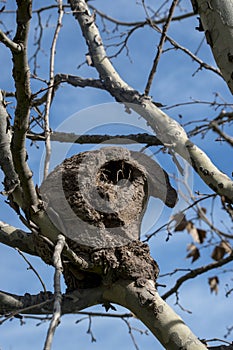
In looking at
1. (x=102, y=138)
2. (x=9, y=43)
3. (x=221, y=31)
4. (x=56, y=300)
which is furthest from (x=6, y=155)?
(x=56, y=300)

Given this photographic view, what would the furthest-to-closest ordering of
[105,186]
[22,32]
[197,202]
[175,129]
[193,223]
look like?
[193,223], [197,202], [175,129], [105,186], [22,32]

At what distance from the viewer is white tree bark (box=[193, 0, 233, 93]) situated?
2.72m

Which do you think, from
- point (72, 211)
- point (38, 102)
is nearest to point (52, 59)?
point (38, 102)

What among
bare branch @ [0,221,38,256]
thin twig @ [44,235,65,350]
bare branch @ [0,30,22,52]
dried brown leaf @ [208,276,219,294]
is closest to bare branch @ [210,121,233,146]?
thin twig @ [44,235,65,350]

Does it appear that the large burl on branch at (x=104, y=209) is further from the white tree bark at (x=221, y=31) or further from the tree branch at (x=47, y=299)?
the white tree bark at (x=221, y=31)

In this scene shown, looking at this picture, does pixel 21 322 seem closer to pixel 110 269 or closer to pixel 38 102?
pixel 110 269

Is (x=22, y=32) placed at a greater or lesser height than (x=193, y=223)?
lesser

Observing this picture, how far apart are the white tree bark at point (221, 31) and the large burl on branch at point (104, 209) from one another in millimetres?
814

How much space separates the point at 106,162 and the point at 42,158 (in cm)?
34

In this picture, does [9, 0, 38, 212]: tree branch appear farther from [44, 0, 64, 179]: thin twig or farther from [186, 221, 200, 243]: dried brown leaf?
[186, 221, 200, 243]: dried brown leaf

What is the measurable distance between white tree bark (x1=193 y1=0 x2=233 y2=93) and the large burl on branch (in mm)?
814

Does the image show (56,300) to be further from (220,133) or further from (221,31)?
(221,31)

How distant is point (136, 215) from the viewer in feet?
10.8

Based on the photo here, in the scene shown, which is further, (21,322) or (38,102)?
(38,102)
